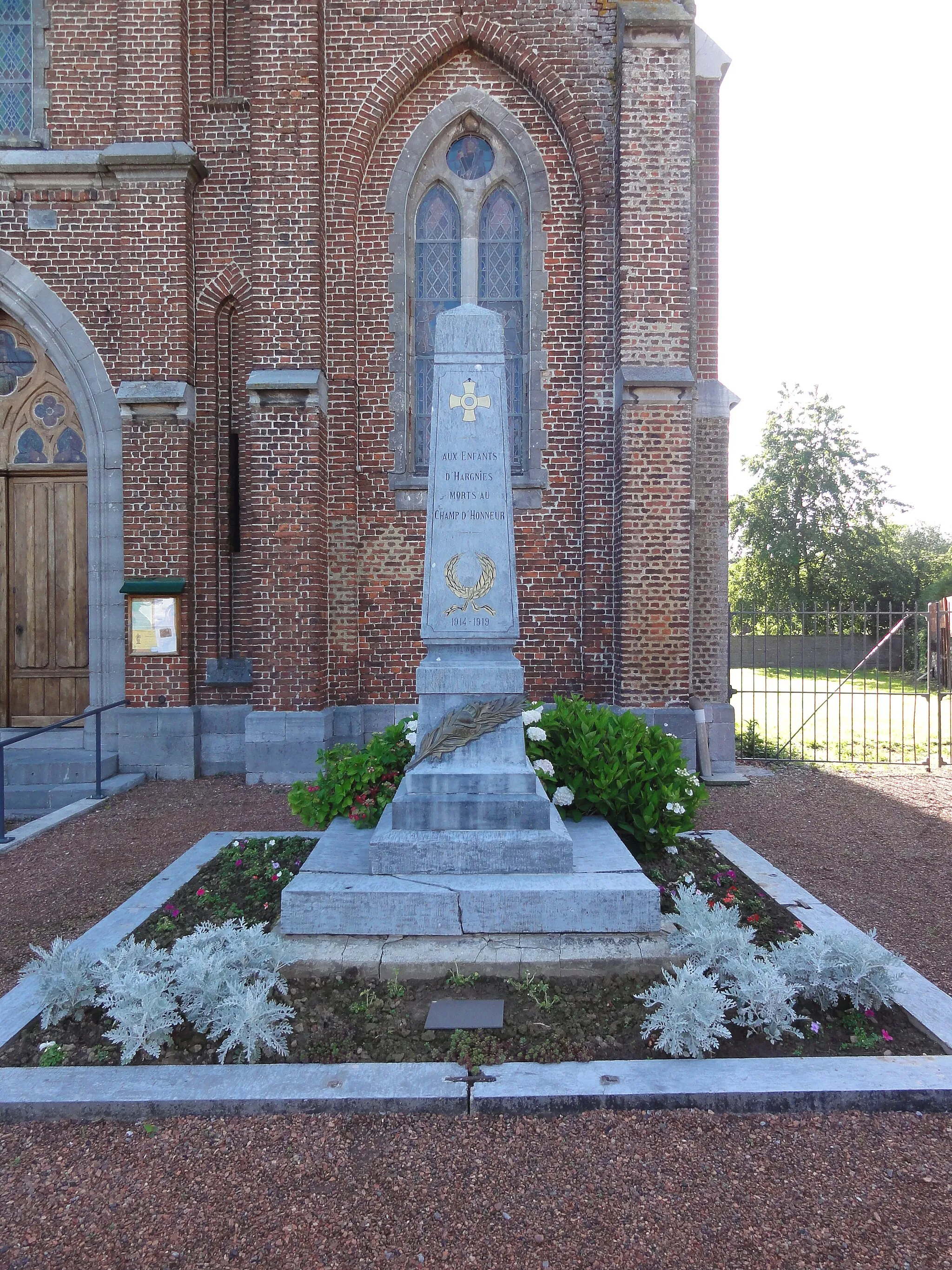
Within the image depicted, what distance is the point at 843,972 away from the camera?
3.39 meters

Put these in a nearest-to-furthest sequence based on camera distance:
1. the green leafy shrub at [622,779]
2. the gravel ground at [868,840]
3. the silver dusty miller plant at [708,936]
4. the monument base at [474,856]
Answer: the silver dusty miller plant at [708,936] → the monument base at [474,856] → the gravel ground at [868,840] → the green leafy shrub at [622,779]

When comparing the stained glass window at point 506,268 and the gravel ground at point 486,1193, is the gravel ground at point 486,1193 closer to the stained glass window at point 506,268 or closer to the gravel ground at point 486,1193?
the gravel ground at point 486,1193

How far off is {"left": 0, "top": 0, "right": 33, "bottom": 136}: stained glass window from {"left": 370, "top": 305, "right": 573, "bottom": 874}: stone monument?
7.73 meters

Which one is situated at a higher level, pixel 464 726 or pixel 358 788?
pixel 464 726

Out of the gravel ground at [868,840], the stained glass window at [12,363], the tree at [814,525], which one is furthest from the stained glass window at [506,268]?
the tree at [814,525]

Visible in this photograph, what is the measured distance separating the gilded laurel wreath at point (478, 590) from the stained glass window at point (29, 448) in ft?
23.4

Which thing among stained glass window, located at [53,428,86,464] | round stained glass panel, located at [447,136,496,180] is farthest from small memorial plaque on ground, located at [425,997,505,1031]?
round stained glass panel, located at [447,136,496,180]

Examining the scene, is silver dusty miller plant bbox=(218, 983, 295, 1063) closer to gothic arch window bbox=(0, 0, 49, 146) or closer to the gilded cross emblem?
the gilded cross emblem

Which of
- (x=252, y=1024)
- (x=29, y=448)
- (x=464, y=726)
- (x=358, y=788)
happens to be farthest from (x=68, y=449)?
(x=252, y=1024)

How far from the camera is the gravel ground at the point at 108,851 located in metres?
4.80

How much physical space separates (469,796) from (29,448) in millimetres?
7952

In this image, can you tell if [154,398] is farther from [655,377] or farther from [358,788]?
[358,788]

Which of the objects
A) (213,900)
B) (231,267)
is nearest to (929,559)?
(231,267)

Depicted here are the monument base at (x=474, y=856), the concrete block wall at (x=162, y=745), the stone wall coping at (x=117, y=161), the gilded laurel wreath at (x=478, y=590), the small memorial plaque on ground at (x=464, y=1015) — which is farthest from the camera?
the concrete block wall at (x=162, y=745)
